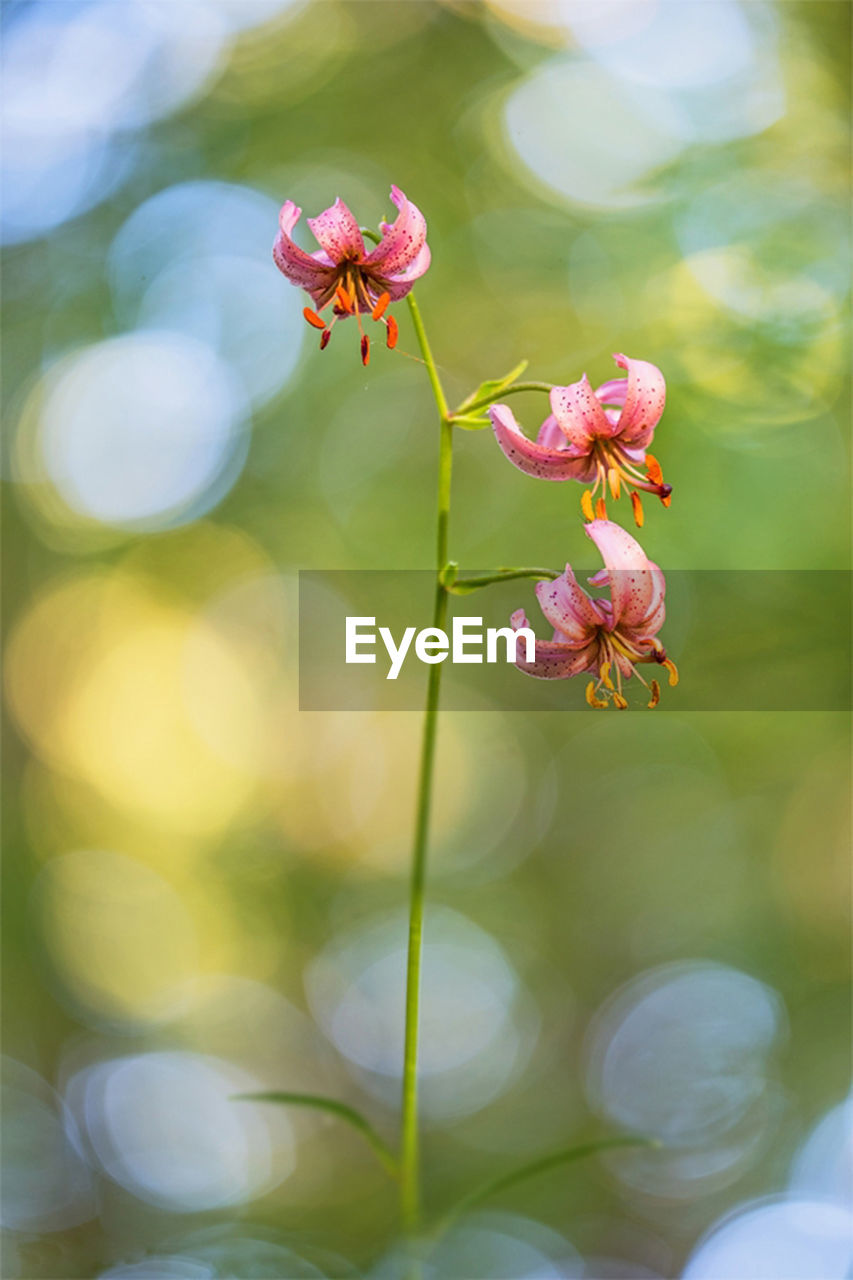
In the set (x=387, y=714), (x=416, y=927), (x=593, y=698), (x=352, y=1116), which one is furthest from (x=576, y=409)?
(x=387, y=714)

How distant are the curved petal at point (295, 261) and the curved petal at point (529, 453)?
24 centimetres

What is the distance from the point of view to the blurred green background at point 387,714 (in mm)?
2355

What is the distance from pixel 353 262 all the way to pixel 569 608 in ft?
1.42

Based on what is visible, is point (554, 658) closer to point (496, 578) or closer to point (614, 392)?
point (496, 578)

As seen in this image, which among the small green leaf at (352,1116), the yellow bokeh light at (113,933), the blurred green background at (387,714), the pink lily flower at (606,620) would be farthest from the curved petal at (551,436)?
the yellow bokeh light at (113,933)

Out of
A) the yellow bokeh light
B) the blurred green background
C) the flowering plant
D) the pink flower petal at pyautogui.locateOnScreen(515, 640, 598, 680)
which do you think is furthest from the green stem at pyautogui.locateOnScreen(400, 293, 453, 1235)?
the yellow bokeh light

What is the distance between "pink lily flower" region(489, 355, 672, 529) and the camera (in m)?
0.85

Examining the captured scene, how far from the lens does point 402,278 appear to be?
0.90 m

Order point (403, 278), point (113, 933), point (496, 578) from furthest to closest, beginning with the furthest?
point (113, 933)
point (403, 278)
point (496, 578)

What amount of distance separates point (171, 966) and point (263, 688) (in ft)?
3.39

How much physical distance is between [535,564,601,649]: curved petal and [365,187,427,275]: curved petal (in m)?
0.37

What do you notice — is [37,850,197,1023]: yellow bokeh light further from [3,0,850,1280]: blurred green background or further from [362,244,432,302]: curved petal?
[362,244,432,302]: curved petal

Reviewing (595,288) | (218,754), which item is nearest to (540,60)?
(595,288)

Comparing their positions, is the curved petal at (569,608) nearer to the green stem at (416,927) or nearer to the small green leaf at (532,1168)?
the green stem at (416,927)
